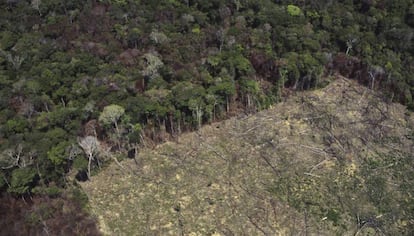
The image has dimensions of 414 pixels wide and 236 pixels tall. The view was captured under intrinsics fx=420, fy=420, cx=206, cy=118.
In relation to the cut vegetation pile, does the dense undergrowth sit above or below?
above

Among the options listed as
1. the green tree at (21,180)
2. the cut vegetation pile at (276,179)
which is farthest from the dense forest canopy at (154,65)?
the cut vegetation pile at (276,179)

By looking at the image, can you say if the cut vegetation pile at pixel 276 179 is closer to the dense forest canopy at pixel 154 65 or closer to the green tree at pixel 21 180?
the dense forest canopy at pixel 154 65

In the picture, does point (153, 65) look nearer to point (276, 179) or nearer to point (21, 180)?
point (21, 180)

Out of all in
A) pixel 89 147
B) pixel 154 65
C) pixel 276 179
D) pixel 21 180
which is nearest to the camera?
pixel 21 180

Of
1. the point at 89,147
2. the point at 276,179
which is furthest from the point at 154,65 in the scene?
the point at 276,179

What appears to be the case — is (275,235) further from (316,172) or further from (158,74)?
(158,74)

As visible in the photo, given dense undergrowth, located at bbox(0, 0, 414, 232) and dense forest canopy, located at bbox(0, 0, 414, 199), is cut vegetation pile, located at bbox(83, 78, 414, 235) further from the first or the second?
dense forest canopy, located at bbox(0, 0, 414, 199)

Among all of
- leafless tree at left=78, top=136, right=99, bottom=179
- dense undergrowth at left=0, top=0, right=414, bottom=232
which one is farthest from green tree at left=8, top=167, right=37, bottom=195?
leafless tree at left=78, top=136, right=99, bottom=179
